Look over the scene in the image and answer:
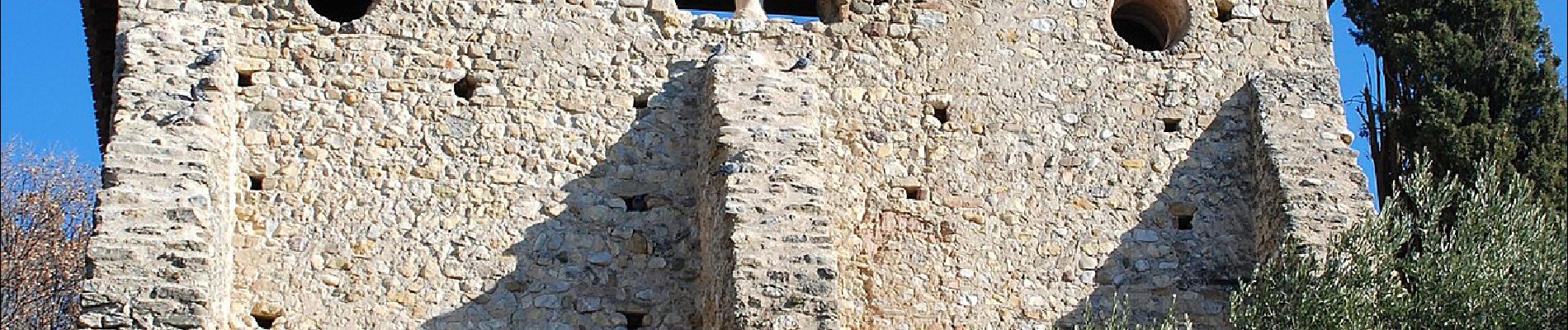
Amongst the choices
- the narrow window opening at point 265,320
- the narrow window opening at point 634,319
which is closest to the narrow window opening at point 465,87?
the narrow window opening at point 634,319

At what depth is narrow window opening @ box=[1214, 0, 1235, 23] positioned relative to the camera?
17.2 meters

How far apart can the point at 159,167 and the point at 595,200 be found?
9.09ft

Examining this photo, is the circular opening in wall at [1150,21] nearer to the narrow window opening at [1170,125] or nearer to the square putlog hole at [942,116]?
the narrow window opening at [1170,125]

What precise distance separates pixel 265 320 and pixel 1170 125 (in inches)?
248

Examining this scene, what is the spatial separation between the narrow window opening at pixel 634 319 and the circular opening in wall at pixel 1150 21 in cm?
420

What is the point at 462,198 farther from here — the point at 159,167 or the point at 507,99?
the point at 159,167

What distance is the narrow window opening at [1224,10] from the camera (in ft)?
56.3

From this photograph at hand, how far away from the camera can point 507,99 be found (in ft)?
51.9

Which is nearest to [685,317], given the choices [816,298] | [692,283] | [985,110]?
[692,283]

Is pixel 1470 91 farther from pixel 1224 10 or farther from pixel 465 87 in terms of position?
pixel 465 87

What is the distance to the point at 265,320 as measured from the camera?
48.4 ft

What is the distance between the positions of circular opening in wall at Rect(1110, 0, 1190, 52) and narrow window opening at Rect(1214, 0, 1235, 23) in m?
0.23

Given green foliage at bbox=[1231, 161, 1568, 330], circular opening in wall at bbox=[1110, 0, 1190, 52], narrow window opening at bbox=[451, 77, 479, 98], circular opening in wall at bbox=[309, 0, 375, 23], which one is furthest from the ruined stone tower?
circular opening in wall at bbox=[309, 0, 375, 23]

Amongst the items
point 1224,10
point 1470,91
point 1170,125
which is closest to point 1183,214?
point 1170,125
